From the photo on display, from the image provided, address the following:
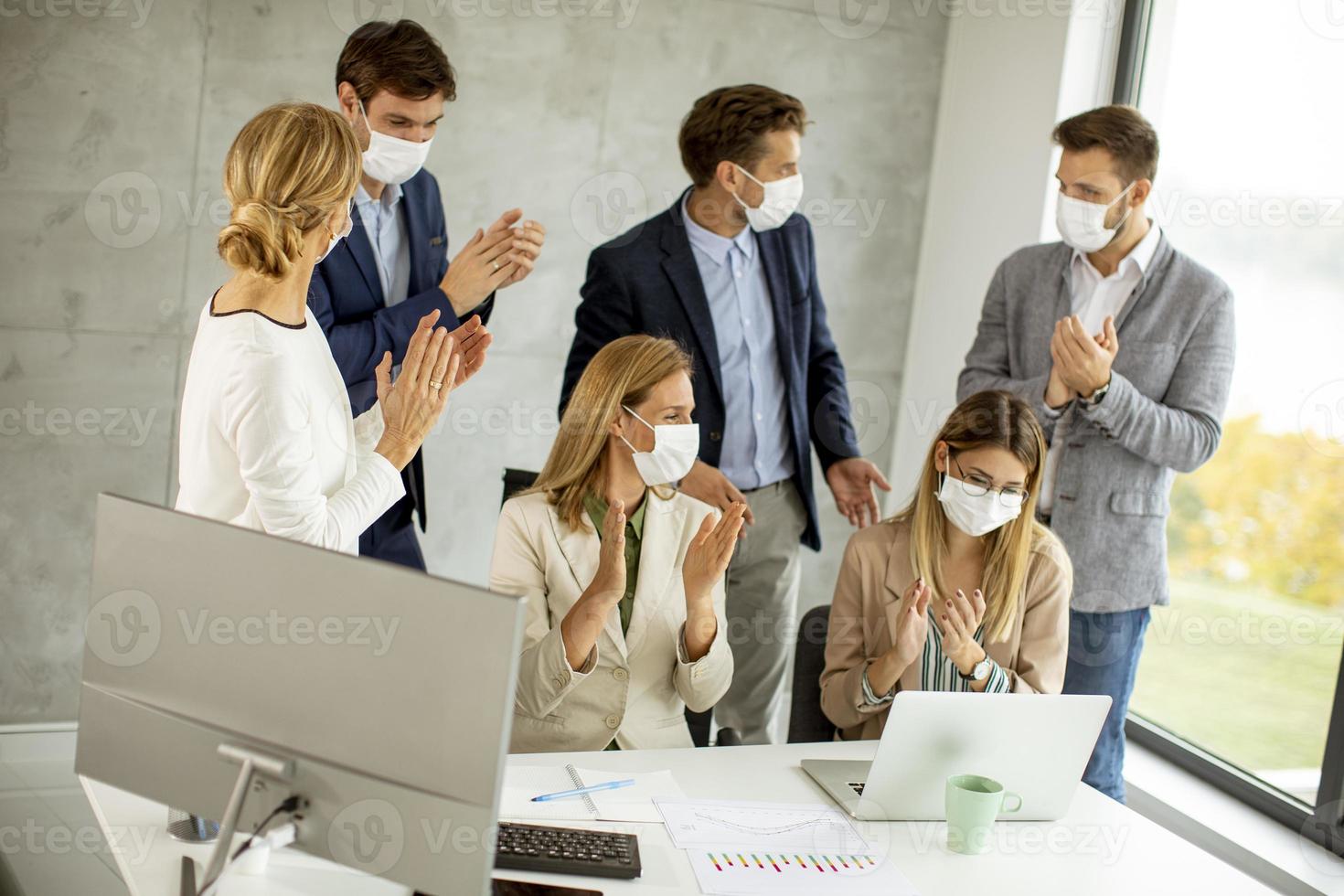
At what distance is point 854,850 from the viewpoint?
1725 mm

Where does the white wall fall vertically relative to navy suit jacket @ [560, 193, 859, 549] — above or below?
above

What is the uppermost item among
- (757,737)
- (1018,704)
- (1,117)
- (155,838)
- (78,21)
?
(78,21)

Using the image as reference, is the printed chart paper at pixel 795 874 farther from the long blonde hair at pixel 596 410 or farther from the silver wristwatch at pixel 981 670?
the long blonde hair at pixel 596 410

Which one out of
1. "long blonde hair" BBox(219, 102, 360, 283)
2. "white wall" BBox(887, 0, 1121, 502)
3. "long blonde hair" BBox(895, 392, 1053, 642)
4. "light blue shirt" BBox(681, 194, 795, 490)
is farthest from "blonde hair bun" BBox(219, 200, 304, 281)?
"white wall" BBox(887, 0, 1121, 502)

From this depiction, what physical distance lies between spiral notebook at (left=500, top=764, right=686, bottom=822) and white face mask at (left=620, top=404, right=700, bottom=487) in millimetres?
671

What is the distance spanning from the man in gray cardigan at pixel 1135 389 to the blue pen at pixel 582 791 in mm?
1371

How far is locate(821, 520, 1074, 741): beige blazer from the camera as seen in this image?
230 cm

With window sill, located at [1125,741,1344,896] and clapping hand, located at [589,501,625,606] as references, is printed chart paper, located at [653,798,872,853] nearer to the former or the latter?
clapping hand, located at [589,501,625,606]

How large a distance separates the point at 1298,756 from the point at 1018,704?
2071 mm

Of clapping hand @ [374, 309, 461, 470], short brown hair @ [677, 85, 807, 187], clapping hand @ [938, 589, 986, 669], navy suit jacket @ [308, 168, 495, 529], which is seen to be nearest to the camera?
clapping hand @ [374, 309, 461, 470]

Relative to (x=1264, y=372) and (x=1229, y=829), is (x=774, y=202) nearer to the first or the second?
(x=1264, y=372)

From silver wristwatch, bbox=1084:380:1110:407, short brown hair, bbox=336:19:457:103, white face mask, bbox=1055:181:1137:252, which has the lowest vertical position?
silver wristwatch, bbox=1084:380:1110:407

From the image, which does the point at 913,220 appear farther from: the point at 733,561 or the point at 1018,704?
the point at 1018,704

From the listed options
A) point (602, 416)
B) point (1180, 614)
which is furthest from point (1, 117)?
point (1180, 614)
